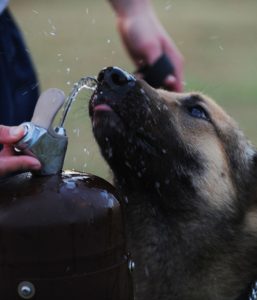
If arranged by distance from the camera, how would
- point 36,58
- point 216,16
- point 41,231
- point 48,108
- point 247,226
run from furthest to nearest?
1. point 216,16
2. point 36,58
3. point 247,226
4. point 48,108
5. point 41,231

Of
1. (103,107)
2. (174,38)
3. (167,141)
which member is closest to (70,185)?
(103,107)

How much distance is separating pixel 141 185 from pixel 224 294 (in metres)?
0.56

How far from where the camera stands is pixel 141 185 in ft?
12.6

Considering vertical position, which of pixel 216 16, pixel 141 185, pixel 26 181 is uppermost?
pixel 26 181

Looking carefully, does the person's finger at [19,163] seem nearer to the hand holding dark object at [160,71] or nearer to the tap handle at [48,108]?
the tap handle at [48,108]

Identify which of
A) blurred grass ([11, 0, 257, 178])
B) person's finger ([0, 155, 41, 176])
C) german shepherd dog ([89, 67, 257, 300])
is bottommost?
blurred grass ([11, 0, 257, 178])

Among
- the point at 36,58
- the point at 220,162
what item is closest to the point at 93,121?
the point at 220,162

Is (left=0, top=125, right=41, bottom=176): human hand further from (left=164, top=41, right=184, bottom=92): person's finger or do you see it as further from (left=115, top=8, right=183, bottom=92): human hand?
Answer: (left=164, top=41, right=184, bottom=92): person's finger

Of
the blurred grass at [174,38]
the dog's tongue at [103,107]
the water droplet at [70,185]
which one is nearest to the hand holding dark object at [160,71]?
the dog's tongue at [103,107]

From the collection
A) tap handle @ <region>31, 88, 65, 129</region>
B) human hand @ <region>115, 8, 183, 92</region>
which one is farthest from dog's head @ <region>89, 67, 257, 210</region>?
tap handle @ <region>31, 88, 65, 129</region>

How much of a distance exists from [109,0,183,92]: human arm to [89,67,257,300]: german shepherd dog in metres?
0.16

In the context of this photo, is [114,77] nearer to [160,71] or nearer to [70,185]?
[160,71]

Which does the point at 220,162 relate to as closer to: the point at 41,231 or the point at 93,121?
the point at 93,121

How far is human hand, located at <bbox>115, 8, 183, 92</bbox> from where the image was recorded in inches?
159
